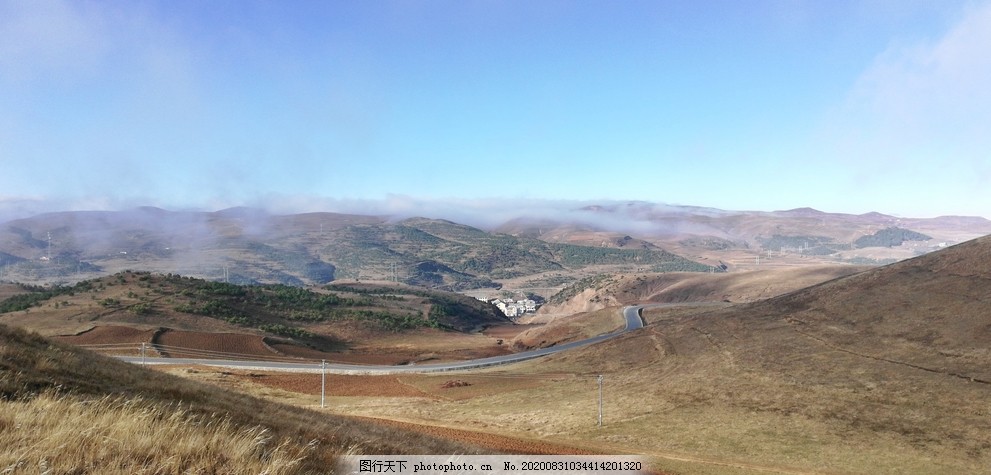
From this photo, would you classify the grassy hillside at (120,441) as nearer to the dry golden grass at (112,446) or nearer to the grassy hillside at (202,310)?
the dry golden grass at (112,446)

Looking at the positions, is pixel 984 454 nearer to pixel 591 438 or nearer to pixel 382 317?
pixel 591 438

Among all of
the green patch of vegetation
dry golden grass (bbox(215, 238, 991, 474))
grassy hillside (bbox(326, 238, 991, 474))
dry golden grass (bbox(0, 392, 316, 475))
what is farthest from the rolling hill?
dry golden grass (bbox(0, 392, 316, 475))

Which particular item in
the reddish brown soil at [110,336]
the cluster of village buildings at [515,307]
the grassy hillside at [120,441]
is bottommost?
the cluster of village buildings at [515,307]

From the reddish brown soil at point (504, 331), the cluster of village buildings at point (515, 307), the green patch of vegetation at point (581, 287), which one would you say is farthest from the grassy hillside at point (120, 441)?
the cluster of village buildings at point (515, 307)

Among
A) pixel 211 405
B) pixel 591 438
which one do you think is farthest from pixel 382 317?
pixel 211 405

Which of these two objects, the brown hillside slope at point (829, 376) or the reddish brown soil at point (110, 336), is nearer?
the brown hillside slope at point (829, 376)

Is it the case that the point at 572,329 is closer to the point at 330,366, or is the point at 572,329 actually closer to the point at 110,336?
the point at 330,366

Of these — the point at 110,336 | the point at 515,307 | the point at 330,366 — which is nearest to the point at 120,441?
the point at 330,366
